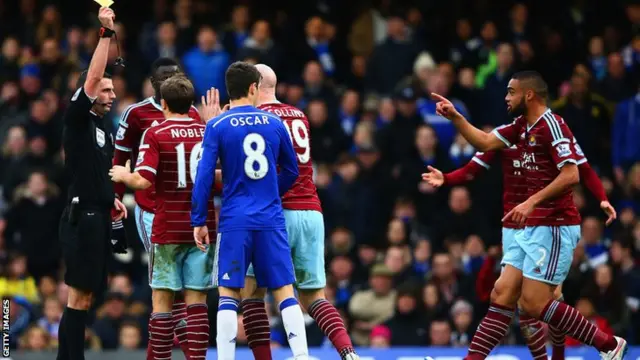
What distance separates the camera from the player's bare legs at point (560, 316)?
467 inches

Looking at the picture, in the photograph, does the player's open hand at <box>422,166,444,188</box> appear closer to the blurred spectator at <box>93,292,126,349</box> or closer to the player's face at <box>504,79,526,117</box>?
the player's face at <box>504,79,526,117</box>

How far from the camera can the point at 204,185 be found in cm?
1083

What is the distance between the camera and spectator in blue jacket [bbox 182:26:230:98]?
61.8 feet

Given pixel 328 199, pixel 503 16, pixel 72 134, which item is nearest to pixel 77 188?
pixel 72 134

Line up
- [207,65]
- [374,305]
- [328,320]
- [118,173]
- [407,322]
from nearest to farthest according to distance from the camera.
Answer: [118,173] → [328,320] → [407,322] → [374,305] → [207,65]

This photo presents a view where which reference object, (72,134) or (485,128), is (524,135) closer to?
(72,134)

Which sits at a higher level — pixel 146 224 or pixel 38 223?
pixel 38 223

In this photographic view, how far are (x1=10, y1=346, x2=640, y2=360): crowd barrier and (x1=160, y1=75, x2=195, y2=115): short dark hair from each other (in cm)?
378

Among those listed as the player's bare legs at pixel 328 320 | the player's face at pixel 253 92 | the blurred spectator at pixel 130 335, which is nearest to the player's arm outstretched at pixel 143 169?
the player's face at pixel 253 92

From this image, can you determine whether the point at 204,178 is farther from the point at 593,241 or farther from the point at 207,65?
the point at 207,65

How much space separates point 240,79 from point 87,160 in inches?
59.8

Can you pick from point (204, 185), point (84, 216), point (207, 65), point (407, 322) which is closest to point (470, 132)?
point (204, 185)

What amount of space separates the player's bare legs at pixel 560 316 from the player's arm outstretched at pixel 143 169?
3153mm

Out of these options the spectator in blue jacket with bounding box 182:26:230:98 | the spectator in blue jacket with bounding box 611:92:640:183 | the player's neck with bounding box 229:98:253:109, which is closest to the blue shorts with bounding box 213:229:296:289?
the player's neck with bounding box 229:98:253:109
